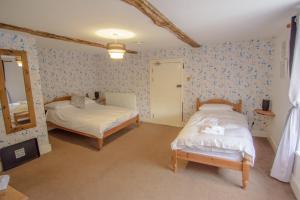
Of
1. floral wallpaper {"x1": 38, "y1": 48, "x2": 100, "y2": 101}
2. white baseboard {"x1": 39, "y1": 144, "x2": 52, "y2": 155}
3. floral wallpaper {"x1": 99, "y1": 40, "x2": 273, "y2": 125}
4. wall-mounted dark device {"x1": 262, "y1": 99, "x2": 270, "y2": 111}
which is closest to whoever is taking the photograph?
white baseboard {"x1": 39, "y1": 144, "x2": 52, "y2": 155}

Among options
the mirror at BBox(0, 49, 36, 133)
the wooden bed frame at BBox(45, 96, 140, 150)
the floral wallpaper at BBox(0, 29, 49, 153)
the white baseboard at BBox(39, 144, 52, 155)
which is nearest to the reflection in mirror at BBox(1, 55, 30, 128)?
the mirror at BBox(0, 49, 36, 133)

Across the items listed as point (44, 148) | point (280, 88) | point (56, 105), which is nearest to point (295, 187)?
point (280, 88)

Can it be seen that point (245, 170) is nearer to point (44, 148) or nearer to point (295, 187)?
point (295, 187)

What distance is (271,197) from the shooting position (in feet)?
6.29

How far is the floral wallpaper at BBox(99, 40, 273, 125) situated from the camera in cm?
351

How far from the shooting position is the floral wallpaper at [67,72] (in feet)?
13.4

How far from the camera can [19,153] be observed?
8.90 ft

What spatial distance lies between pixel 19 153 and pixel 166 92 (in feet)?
11.3

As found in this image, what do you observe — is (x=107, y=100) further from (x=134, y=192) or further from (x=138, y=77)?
(x=134, y=192)

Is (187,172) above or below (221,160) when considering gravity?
below

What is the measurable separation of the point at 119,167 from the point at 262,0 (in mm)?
2822

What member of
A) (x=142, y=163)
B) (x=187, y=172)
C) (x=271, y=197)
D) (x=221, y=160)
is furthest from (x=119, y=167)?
(x=271, y=197)

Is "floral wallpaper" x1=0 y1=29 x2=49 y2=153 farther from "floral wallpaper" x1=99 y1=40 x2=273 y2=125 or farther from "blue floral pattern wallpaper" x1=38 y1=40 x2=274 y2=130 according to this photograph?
"floral wallpaper" x1=99 y1=40 x2=273 y2=125

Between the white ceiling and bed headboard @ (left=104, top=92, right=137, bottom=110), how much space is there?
95.3 inches
